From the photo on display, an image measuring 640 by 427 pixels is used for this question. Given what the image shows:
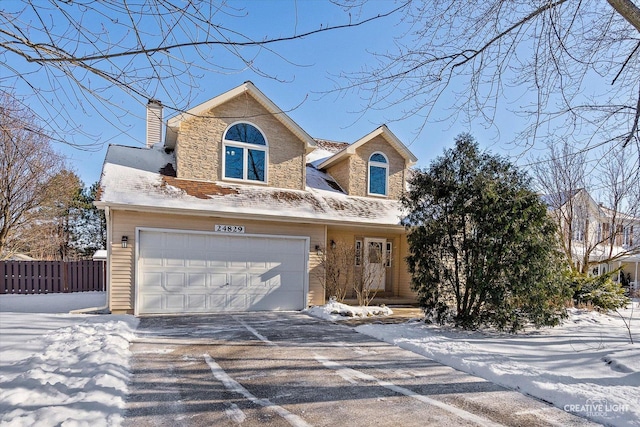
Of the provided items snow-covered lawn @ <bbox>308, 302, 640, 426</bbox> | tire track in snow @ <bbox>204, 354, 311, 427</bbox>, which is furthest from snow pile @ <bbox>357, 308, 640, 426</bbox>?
tire track in snow @ <bbox>204, 354, 311, 427</bbox>

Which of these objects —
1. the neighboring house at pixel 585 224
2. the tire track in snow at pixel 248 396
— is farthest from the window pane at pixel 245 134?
the neighboring house at pixel 585 224

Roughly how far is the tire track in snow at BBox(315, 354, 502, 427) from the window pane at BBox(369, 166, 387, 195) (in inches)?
348

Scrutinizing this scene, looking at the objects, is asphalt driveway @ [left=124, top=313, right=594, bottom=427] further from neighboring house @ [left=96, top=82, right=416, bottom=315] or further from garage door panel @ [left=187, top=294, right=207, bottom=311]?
neighboring house @ [left=96, top=82, right=416, bottom=315]

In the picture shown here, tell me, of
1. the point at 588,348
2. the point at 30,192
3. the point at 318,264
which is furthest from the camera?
the point at 30,192

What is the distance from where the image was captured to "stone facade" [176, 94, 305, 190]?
10648mm

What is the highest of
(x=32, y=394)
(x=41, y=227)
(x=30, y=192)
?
(x=30, y=192)

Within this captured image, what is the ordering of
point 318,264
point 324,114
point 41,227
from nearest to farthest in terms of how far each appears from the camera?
point 324,114, point 318,264, point 41,227

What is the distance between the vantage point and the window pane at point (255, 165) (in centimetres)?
1146

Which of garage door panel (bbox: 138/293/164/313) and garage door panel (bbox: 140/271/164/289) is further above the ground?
garage door panel (bbox: 140/271/164/289)

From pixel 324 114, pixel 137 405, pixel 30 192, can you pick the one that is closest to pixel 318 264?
pixel 324 114

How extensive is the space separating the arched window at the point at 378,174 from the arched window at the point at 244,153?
14.2ft

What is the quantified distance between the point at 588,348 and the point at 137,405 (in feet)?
23.9

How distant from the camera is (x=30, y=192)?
15.0m

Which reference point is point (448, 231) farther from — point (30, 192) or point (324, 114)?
point (30, 192)
